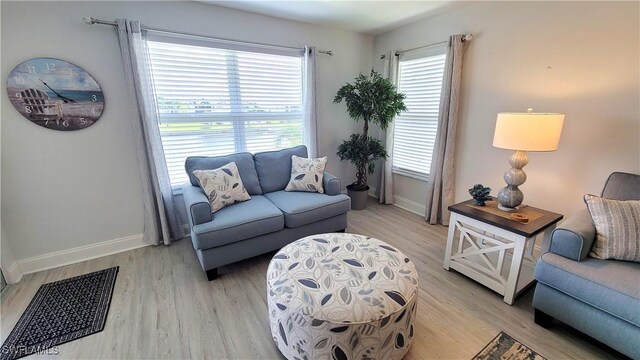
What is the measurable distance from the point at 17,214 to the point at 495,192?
438 cm

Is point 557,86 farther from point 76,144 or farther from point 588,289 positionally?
point 76,144

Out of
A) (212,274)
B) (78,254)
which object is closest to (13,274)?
(78,254)

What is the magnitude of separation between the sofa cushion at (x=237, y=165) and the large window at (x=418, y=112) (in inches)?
80.8

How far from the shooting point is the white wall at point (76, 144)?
204 centimetres

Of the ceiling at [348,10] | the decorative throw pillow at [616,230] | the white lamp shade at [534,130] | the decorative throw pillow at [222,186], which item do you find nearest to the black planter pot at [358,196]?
the decorative throw pillow at [222,186]

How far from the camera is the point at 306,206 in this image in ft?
8.06

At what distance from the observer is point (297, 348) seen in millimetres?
1338

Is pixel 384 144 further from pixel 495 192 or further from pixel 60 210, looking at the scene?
pixel 60 210

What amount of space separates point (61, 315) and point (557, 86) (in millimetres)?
4141

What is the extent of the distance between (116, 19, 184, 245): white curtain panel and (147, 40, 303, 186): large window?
0.13 meters

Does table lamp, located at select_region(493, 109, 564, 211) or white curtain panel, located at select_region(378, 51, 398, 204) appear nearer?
table lamp, located at select_region(493, 109, 564, 211)

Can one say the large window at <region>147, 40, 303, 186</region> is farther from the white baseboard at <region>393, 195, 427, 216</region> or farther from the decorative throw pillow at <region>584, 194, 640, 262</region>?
the decorative throw pillow at <region>584, 194, 640, 262</region>

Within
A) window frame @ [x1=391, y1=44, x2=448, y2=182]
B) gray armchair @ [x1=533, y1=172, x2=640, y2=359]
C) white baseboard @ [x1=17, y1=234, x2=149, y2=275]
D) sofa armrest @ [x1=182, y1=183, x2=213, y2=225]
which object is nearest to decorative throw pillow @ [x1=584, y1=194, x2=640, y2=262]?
gray armchair @ [x1=533, y1=172, x2=640, y2=359]

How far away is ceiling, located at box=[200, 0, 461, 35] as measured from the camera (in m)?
2.63
